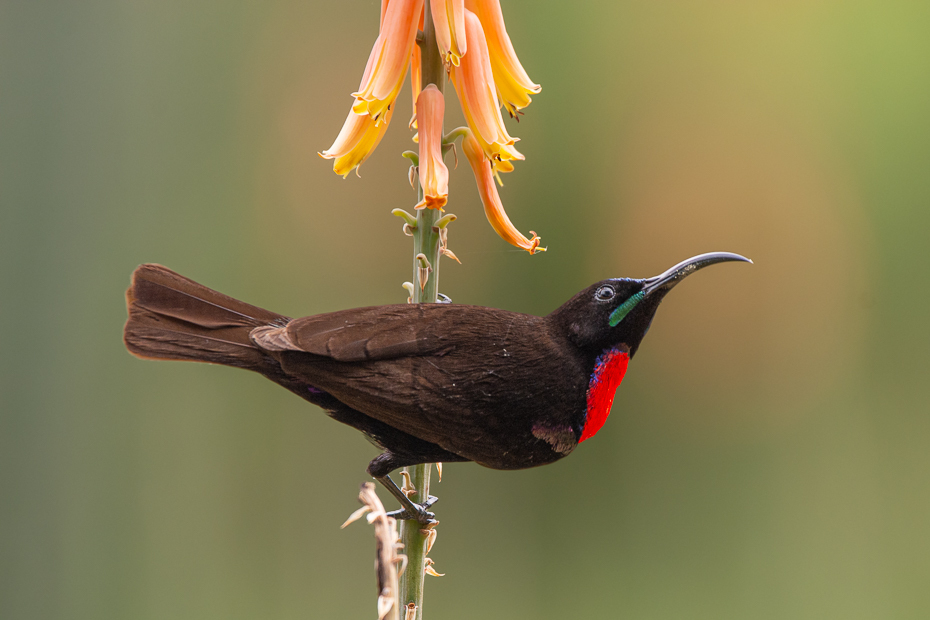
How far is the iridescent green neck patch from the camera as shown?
2.49ft

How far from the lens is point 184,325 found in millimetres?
790

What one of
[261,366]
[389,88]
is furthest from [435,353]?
[389,88]

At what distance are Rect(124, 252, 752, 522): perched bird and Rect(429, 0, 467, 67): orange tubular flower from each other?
0.26m

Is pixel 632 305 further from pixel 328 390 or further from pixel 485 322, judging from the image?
pixel 328 390

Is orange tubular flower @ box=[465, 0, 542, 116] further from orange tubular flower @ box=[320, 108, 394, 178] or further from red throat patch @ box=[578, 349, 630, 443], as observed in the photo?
red throat patch @ box=[578, 349, 630, 443]

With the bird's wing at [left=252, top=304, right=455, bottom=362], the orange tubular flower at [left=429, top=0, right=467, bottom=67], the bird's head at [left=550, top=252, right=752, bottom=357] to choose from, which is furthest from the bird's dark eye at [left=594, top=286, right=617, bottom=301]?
the orange tubular flower at [left=429, top=0, right=467, bottom=67]

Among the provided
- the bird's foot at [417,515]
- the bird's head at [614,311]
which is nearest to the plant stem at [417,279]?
the bird's foot at [417,515]

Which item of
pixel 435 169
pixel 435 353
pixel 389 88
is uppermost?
pixel 389 88

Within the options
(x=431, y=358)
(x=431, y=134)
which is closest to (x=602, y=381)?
(x=431, y=358)

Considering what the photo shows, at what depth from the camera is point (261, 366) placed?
789mm

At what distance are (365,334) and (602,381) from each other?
0.27m

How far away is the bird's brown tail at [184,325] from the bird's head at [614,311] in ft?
1.12

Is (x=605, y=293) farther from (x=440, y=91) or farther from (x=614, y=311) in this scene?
(x=440, y=91)

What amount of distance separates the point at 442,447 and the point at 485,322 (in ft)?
0.48
